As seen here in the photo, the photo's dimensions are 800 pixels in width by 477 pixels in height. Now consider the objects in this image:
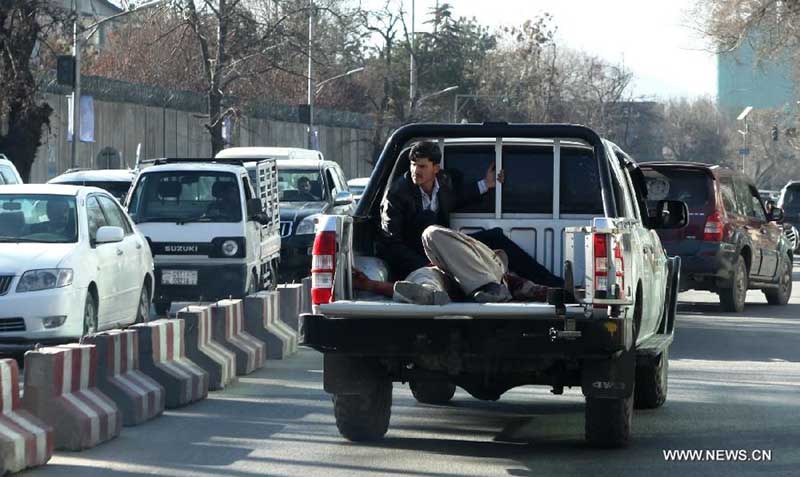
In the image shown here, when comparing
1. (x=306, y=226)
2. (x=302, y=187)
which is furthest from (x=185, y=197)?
(x=302, y=187)

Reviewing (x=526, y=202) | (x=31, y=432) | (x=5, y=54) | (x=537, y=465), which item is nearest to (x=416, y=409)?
(x=526, y=202)

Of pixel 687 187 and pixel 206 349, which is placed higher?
pixel 687 187

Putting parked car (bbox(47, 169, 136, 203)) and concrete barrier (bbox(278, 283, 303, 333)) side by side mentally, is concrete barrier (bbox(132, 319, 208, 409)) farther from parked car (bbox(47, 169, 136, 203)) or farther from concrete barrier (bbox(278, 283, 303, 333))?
parked car (bbox(47, 169, 136, 203))

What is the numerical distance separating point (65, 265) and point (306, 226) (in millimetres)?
10664

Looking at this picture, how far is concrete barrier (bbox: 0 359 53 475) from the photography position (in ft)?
29.1

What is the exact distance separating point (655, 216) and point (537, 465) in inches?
116

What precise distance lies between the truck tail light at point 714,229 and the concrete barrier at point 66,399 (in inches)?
500

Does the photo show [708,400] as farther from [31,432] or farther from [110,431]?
[31,432]

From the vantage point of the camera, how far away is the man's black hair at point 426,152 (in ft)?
34.4

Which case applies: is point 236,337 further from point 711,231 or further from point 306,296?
point 711,231

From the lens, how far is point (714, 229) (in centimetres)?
2155

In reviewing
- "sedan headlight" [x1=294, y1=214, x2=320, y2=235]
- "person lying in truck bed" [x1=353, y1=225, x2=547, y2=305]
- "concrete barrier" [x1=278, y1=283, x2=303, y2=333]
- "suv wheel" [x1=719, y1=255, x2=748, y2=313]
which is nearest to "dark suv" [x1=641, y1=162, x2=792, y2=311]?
"suv wheel" [x1=719, y1=255, x2=748, y2=313]

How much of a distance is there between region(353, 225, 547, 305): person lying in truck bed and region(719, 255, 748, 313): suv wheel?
12687 millimetres

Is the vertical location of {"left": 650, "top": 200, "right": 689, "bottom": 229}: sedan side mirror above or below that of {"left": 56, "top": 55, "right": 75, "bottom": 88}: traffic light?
below
